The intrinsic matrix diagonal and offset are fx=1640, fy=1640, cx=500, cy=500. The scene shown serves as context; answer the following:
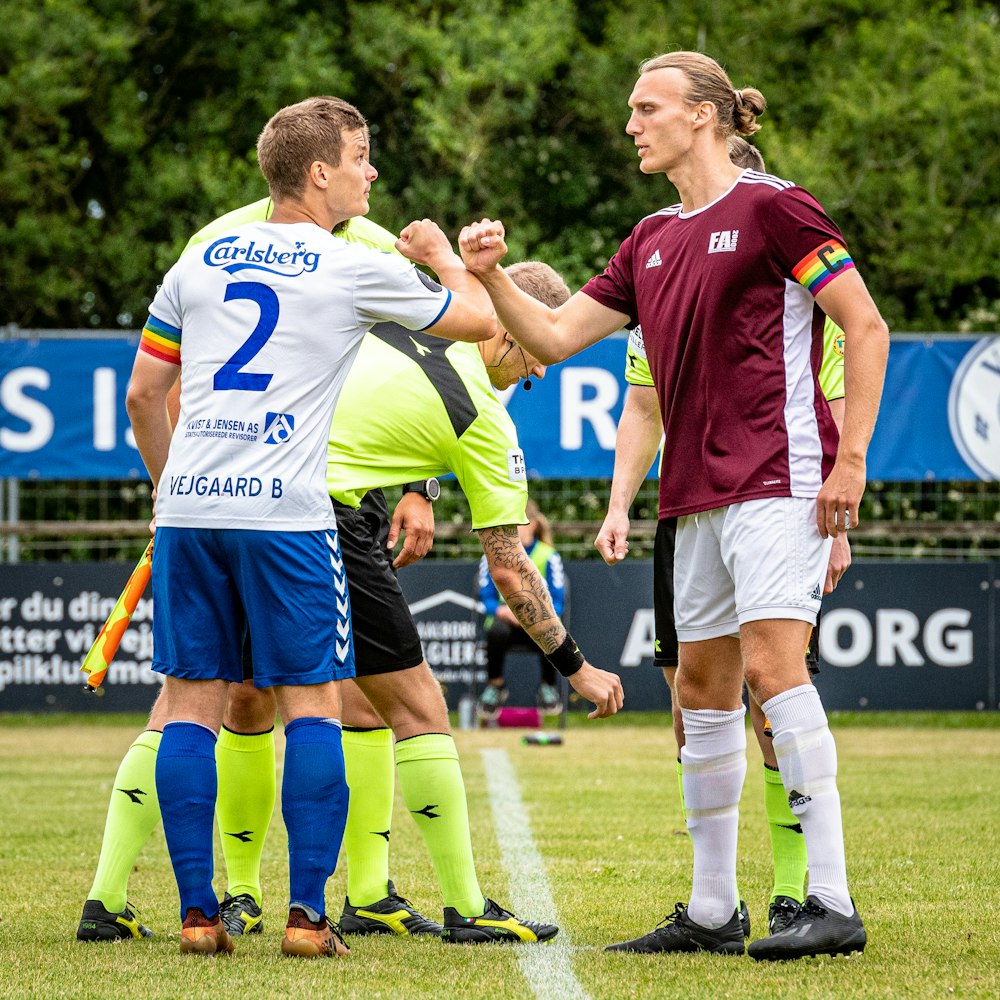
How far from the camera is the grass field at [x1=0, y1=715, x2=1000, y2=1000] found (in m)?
3.82

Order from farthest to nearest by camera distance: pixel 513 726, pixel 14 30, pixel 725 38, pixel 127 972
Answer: pixel 725 38
pixel 14 30
pixel 513 726
pixel 127 972

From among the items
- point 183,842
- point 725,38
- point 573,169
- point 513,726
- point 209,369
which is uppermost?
point 725,38

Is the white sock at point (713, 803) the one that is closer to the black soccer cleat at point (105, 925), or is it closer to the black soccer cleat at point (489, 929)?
the black soccer cleat at point (489, 929)

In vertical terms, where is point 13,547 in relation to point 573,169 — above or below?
below

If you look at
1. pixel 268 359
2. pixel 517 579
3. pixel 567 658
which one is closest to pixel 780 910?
pixel 567 658

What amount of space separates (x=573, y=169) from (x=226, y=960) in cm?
1874

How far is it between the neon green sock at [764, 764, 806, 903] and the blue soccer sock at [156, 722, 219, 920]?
1.62 meters

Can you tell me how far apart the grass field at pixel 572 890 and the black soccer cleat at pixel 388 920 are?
0.67ft

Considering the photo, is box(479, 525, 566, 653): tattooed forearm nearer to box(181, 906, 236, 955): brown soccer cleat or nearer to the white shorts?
the white shorts

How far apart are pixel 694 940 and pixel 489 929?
1.94ft

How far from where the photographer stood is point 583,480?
48.6ft

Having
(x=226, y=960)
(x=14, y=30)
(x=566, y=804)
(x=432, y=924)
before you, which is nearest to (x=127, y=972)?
(x=226, y=960)

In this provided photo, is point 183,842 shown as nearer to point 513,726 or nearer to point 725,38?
point 513,726

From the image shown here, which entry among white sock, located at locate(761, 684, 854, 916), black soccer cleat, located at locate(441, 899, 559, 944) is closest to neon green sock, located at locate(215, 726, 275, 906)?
black soccer cleat, located at locate(441, 899, 559, 944)
